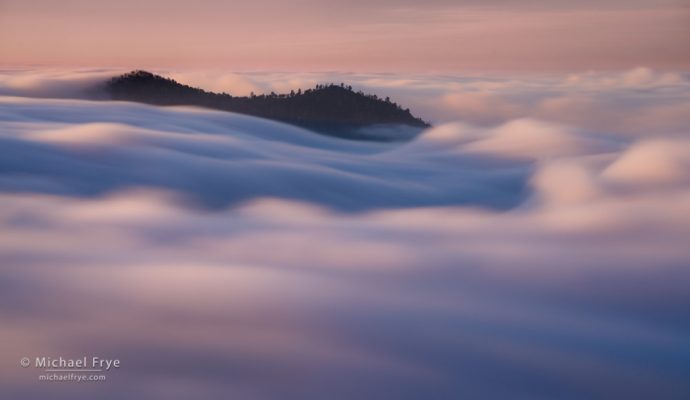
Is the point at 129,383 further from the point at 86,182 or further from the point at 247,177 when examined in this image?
the point at 247,177

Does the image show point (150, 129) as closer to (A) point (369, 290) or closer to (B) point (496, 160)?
(B) point (496, 160)

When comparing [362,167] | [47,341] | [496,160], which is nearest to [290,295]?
[47,341]

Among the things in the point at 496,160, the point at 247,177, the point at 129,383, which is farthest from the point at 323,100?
the point at 129,383

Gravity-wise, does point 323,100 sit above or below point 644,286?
above

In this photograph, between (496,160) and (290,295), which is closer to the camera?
(290,295)

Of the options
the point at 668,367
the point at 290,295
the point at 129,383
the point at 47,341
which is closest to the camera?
the point at 129,383

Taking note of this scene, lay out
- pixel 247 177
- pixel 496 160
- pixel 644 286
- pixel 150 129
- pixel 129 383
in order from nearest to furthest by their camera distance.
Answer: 1. pixel 129 383
2. pixel 644 286
3. pixel 247 177
4. pixel 150 129
5. pixel 496 160
